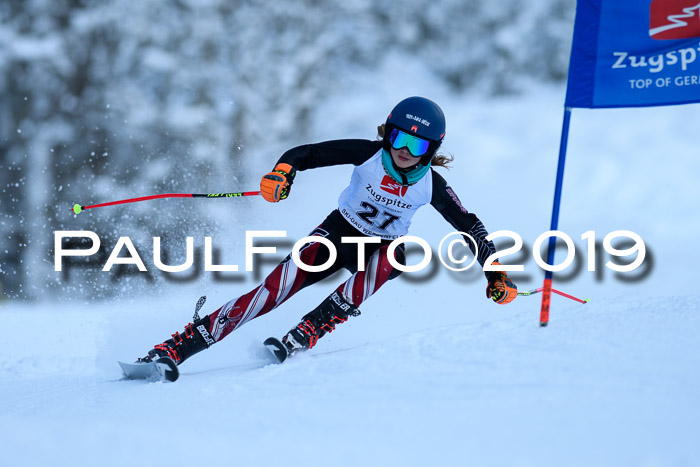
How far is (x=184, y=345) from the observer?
3445mm

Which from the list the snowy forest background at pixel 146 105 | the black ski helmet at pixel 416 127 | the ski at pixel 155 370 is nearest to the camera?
the ski at pixel 155 370

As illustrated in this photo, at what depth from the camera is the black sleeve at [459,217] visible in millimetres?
3604

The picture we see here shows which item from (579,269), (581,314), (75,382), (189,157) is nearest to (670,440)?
(581,314)

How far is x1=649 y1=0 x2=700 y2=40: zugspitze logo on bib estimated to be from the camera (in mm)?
3258

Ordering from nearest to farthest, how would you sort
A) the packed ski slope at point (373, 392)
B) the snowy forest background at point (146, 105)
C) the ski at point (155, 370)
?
the packed ski slope at point (373, 392) < the ski at point (155, 370) < the snowy forest background at point (146, 105)

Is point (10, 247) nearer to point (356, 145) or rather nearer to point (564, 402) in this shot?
point (356, 145)

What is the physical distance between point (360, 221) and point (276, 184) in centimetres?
57

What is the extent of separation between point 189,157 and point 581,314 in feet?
31.4

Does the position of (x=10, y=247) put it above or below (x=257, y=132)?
below

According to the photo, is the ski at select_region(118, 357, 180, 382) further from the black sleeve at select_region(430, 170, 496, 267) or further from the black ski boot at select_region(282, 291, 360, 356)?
the black sleeve at select_region(430, 170, 496, 267)

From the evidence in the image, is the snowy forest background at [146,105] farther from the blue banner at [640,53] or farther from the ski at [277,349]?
the blue banner at [640,53]

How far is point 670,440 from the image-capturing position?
1.95 meters

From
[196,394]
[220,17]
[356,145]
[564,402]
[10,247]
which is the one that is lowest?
[10,247]

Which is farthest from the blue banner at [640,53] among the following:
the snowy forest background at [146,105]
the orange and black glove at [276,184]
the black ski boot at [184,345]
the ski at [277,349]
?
the snowy forest background at [146,105]
